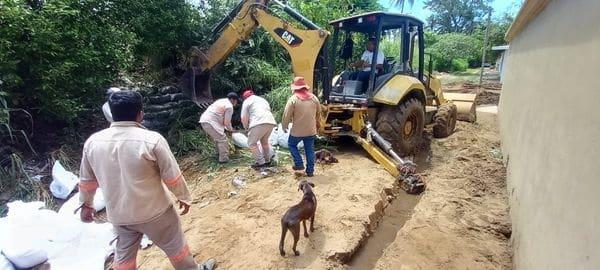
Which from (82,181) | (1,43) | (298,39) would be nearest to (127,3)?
(1,43)

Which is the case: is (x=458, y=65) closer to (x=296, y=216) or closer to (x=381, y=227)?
(x=381, y=227)

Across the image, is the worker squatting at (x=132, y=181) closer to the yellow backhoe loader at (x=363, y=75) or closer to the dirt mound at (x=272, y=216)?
the dirt mound at (x=272, y=216)

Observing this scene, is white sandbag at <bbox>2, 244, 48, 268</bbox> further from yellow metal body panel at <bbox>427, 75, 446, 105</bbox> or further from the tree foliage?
the tree foliage

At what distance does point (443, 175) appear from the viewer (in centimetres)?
566

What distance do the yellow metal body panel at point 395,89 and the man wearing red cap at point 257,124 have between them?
181 cm

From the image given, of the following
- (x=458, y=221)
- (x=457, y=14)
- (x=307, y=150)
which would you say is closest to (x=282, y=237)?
(x=307, y=150)

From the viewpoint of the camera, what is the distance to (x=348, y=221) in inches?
147

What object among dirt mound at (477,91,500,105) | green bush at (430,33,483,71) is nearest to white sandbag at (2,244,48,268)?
dirt mound at (477,91,500,105)

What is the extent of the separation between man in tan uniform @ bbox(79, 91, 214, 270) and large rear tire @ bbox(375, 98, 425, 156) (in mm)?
4012

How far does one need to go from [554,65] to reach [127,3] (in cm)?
630

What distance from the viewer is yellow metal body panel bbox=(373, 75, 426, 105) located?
5.66 m

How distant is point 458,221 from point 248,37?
4512mm

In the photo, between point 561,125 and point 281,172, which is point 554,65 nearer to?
point 561,125

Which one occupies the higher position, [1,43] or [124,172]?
[1,43]
